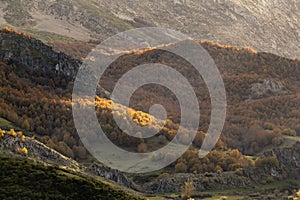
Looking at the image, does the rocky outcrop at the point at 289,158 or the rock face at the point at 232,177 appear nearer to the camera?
the rock face at the point at 232,177

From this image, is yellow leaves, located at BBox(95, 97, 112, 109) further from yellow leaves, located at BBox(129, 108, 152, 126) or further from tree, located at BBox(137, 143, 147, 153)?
tree, located at BBox(137, 143, 147, 153)

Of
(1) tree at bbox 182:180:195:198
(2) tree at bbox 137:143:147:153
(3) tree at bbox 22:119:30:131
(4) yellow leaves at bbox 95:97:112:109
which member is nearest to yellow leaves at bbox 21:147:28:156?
(3) tree at bbox 22:119:30:131

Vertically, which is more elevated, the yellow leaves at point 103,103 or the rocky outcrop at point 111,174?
the yellow leaves at point 103,103

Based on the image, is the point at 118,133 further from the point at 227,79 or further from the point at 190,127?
the point at 227,79

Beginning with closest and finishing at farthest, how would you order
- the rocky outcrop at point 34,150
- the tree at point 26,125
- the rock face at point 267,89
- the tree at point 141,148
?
the rocky outcrop at point 34,150 < the tree at point 26,125 < the tree at point 141,148 < the rock face at point 267,89

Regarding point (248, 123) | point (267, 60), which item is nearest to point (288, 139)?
point (248, 123)

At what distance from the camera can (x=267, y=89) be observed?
484 feet

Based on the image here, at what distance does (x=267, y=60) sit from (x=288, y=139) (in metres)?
70.0

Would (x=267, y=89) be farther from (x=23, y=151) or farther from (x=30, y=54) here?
(x=23, y=151)

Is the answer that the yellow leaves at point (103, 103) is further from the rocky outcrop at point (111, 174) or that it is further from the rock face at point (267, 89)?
the rock face at point (267, 89)

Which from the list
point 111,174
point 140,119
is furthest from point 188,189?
point 140,119

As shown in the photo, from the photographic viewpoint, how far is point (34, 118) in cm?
8756

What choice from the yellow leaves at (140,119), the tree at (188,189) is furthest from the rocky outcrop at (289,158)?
the yellow leaves at (140,119)

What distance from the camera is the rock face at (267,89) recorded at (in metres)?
146
